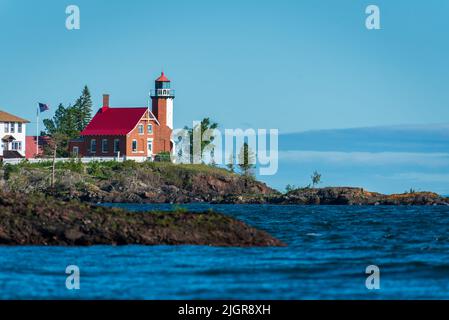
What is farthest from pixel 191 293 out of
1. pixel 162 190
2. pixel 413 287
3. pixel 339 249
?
pixel 162 190

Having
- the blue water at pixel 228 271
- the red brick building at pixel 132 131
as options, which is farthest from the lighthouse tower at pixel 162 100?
the blue water at pixel 228 271

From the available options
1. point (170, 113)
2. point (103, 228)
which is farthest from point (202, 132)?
point (103, 228)

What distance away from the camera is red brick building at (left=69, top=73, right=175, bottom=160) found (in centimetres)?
12200

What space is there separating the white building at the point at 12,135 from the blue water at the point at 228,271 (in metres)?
75.9

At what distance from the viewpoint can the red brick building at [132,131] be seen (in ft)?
400

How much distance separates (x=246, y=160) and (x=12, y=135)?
28156mm

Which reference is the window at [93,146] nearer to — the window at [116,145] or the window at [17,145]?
the window at [116,145]

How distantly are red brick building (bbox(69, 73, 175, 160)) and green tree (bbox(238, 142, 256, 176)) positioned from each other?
9515mm

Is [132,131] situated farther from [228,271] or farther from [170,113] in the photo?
[228,271]

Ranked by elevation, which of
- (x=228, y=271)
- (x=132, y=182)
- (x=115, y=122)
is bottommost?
(x=228, y=271)

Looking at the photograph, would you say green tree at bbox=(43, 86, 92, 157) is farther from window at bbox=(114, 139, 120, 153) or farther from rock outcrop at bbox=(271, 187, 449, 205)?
rock outcrop at bbox=(271, 187, 449, 205)

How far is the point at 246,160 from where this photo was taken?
132 metres
